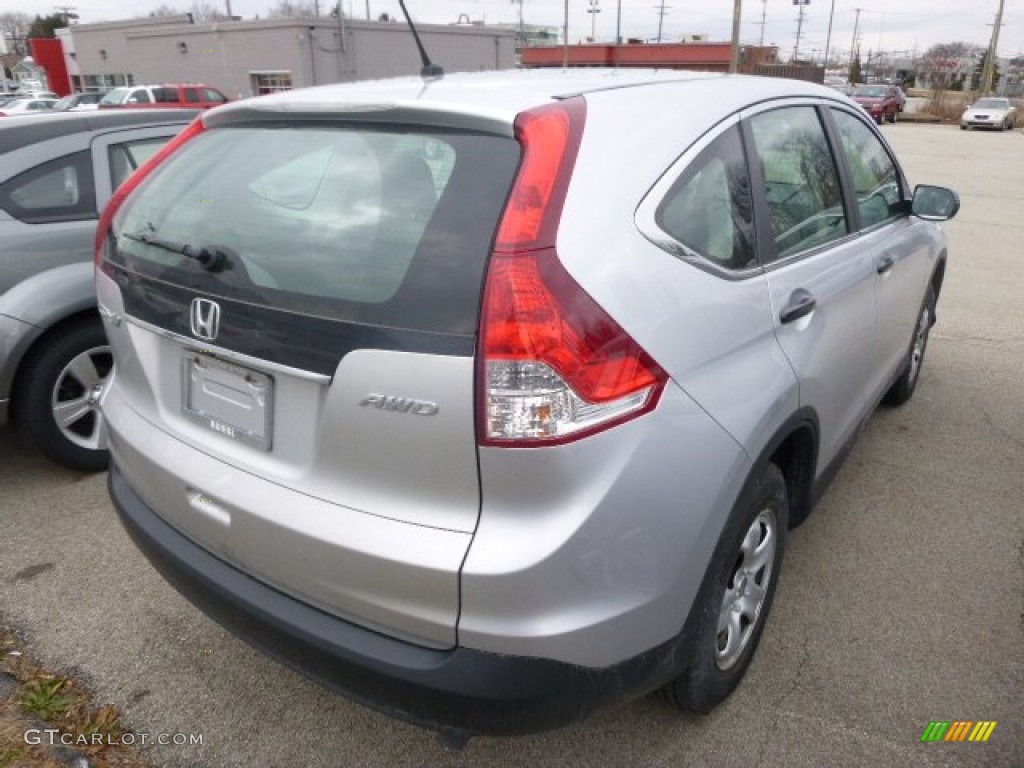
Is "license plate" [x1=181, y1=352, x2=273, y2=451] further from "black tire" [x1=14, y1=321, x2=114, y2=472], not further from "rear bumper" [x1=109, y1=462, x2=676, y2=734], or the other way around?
"black tire" [x1=14, y1=321, x2=114, y2=472]

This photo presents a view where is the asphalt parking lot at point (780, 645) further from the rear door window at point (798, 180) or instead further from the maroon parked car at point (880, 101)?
the maroon parked car at point (880, 101)

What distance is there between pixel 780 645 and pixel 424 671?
57.8 inches

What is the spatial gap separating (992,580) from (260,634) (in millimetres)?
2609

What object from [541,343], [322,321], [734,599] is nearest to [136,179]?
[322,321]

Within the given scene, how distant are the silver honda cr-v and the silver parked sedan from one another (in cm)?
152

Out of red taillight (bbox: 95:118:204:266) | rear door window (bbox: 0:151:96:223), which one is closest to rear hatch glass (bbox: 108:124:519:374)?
red taillight (bbox: 95:118:204:266)

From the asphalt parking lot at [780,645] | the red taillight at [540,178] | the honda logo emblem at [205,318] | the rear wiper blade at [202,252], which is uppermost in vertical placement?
the red taillight at [540,178]

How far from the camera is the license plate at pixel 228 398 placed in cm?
184

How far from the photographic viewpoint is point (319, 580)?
176 cm

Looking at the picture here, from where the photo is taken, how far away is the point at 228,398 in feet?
6.28

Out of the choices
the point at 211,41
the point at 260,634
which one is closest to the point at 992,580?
the point at 260,634

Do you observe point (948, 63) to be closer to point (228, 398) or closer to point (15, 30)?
point (228, 398)

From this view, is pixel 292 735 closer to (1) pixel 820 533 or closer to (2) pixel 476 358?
(2) pixel 476 358

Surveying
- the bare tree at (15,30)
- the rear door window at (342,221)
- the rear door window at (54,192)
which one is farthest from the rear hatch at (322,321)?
the bare tree at (15,30)
